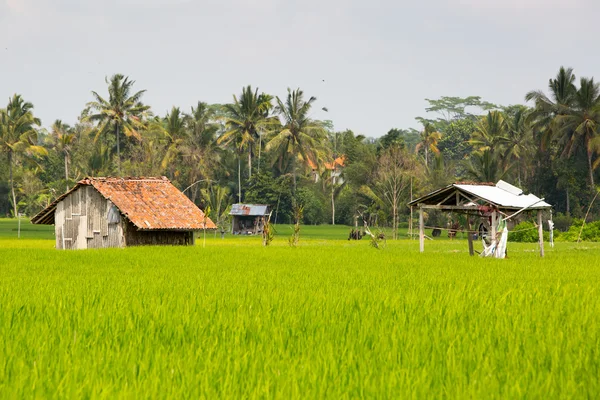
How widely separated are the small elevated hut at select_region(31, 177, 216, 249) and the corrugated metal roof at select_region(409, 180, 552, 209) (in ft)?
33.4

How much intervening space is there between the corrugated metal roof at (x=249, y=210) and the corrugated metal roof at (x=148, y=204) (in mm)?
19948

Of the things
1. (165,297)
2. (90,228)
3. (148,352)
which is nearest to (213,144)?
(90,228)

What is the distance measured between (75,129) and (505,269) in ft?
209

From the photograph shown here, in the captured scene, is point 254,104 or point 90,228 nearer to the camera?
point 90,228

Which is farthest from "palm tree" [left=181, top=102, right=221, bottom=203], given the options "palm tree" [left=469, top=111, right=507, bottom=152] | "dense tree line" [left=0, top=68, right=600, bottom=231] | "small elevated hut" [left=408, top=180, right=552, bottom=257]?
"small elevated hut" [left=408, top=180, right=552, bottom=257]

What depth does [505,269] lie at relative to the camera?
15727 millimetres

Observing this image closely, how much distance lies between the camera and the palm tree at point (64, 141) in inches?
2422

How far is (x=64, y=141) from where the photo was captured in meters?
61.5

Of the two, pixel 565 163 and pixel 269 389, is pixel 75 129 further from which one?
pixel 269 389

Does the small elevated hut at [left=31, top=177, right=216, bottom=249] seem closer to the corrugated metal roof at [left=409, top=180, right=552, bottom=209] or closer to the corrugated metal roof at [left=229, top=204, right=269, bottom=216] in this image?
the corrugated metal roof at [left=409, top=180, right=552, bottom=209]

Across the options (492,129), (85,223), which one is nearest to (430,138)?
(492,129)

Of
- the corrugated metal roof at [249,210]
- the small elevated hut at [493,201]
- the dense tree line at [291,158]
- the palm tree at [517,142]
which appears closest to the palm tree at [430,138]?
the dense tree line at [291,158]

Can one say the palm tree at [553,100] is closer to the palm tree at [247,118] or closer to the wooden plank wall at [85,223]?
the palm tree at [247,118]

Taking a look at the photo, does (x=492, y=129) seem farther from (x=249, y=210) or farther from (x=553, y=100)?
(x=249, y=210)
